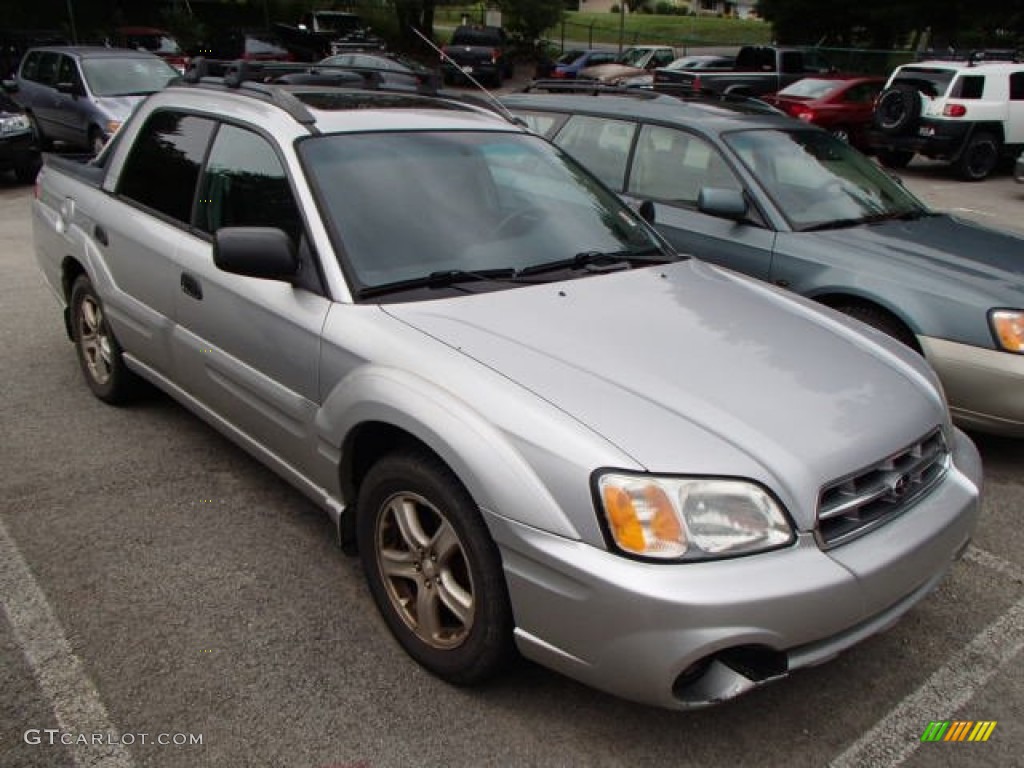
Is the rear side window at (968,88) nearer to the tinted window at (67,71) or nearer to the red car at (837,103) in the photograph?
the red car at (837,103)

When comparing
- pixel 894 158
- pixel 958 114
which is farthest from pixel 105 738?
pixel 894 158

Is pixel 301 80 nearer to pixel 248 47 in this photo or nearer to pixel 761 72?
pixel 248 47

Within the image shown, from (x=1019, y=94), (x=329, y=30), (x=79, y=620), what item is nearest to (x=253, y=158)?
(x=79, y=620)

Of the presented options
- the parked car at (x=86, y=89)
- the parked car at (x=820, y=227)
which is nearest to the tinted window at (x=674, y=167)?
the parked car at (x=820, y=227)

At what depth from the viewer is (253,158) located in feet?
11.1

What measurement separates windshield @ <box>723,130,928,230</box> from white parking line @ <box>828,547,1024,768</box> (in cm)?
257

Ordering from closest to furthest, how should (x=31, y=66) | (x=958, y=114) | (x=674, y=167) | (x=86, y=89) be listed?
(x=674, y=167) → (x=86, y=89) → (x=31, y=66) → (x=958, y=114)

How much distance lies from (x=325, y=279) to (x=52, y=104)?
1195cm

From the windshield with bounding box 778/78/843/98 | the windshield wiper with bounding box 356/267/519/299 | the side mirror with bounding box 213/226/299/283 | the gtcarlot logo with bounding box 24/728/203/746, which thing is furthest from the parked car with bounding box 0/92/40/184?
the windshield with bounding box 778/78/843/98

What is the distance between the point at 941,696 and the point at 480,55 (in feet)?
90.8

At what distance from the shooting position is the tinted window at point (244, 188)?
3.16 m

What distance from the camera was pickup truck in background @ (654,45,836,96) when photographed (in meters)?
18.8

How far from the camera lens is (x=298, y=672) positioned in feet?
8.78

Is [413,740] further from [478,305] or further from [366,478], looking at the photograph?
[478,305]
